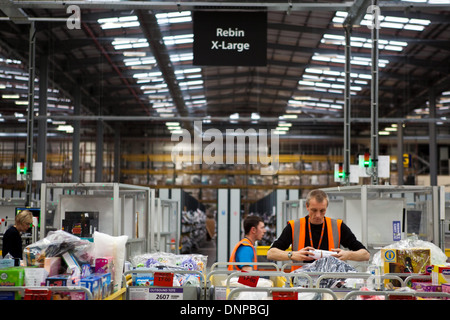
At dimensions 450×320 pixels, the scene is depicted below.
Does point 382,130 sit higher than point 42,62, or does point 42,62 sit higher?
point 42,62

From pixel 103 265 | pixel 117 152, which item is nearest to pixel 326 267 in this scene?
pixel 103 265

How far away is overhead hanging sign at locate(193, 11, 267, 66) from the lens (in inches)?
346

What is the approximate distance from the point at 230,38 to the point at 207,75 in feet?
30.0

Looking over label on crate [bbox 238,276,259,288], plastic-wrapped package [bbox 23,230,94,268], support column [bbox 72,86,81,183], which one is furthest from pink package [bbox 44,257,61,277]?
support column [bbox 72,86,81,183]

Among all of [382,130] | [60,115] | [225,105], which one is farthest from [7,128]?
[382,130]

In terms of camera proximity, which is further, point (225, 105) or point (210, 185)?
point (210, 185)

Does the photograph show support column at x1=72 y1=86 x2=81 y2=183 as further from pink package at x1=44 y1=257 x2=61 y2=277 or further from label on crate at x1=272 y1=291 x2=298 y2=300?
label on crate at x1=272 y1=291 x2=298 y2=300

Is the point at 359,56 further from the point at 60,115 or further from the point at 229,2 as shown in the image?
the point at 60,115

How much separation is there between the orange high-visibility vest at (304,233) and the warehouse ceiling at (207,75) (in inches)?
419

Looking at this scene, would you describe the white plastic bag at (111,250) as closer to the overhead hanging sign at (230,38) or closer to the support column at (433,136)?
the overhead hanging sign at (230,38)

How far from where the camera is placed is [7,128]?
59.5 ft

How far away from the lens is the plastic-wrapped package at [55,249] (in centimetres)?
385
